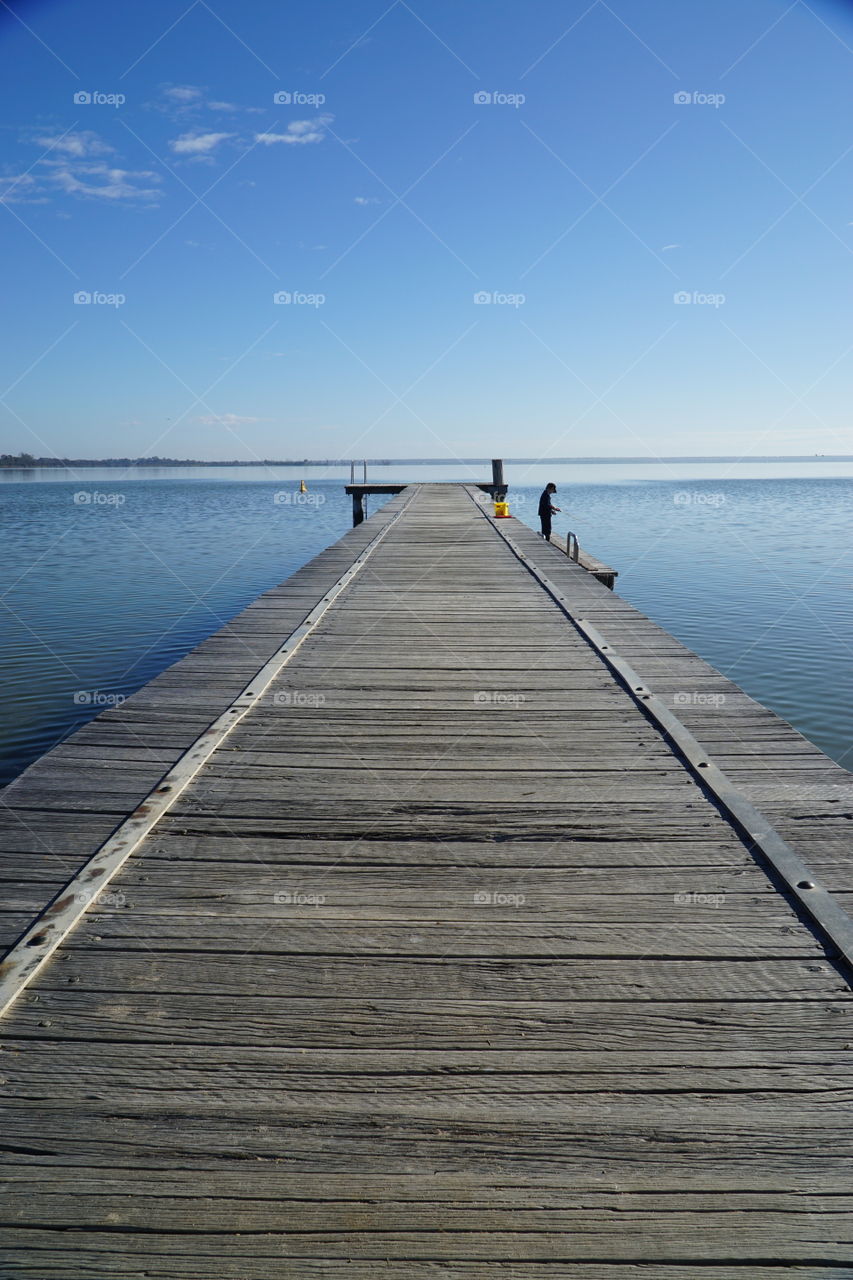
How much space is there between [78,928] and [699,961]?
7.07 feet

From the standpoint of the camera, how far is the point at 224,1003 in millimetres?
2336

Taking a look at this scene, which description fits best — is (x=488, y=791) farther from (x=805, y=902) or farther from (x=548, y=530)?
(x=548, y=530)

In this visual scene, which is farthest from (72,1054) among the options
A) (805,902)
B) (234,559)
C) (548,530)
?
(234,559)
